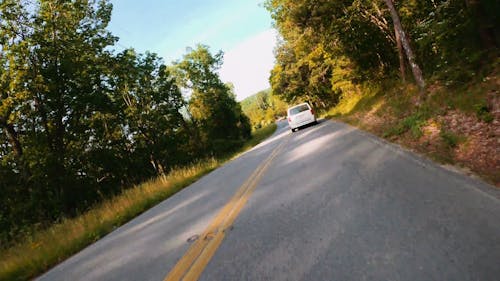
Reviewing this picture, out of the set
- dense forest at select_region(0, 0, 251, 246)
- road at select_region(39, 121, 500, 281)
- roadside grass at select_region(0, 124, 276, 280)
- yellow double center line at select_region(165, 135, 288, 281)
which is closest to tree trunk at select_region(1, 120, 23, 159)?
dense forest at select_region(0, 0, 251, 246)

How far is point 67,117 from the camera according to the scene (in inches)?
737

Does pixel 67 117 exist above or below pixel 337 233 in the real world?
above

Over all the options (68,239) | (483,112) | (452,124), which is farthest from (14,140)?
(483,112)

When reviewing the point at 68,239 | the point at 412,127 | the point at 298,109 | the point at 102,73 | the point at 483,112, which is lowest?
the point at 412,127

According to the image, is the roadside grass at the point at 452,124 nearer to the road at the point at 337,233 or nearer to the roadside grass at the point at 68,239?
the road at the point at 337,233

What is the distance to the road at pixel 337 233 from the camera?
2523 mm

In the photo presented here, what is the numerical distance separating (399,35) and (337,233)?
30.3 ft

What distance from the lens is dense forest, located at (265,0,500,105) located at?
759cm

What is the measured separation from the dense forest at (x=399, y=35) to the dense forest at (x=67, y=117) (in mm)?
11720

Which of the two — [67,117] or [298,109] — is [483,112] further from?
[67,117]

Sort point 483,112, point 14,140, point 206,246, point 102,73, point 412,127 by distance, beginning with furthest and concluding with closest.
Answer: point 102,73, point 14,140, point 412,127, point 483,112, point 206,246

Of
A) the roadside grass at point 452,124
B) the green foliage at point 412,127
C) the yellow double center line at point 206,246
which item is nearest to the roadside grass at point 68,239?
the yellow double center line at point 206,246

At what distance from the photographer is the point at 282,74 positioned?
38.5 m

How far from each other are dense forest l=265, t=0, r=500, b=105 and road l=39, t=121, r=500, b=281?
4073 mm
